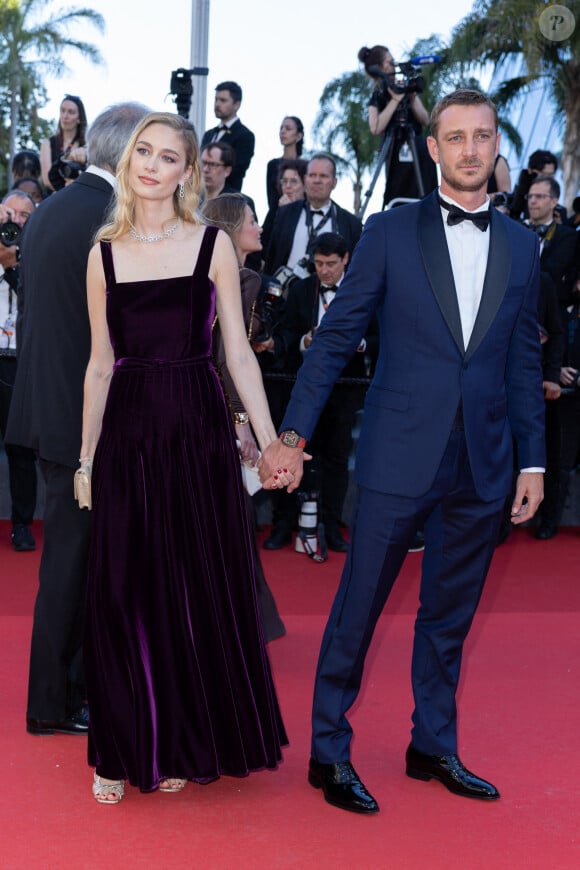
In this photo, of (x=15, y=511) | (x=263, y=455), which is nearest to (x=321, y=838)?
(x=263, y=455)

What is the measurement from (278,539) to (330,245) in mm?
1799

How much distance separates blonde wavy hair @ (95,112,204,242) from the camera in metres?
3.20

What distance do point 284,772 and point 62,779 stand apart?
0.65m

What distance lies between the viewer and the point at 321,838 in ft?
9.80

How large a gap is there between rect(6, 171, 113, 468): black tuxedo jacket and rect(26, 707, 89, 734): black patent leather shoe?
0.84 metres

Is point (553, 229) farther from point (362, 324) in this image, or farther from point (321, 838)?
point (321, 838)

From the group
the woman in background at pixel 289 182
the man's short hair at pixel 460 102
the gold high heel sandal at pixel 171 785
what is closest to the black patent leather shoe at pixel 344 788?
the gold high heel sandal at pixel 171 785

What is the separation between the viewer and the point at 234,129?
8.71 metres

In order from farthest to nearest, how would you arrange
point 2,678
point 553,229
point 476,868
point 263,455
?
point 553,229 → point 2,678 → point 263,455 → point 476,868

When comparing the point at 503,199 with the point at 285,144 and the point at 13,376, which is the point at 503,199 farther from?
the point at 13,376

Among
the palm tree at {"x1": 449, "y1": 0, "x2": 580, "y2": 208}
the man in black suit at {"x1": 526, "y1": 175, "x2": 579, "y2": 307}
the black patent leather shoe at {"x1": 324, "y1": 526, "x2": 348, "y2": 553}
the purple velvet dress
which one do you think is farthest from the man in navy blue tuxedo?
the palm tree at {"x1": 449, "y1": 0, "x2": 580, "y2": 208}

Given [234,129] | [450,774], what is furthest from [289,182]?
[450,774]

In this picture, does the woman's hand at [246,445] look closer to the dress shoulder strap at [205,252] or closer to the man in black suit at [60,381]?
the man in black suit at [60,381]

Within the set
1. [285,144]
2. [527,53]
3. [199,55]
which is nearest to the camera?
[199,55]
